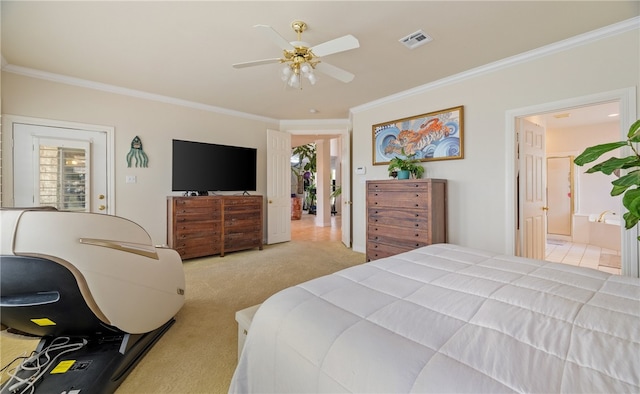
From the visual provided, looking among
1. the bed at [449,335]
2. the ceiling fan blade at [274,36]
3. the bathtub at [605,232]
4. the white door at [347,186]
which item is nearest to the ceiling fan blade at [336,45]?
the ceiling fan blade at [274,36]

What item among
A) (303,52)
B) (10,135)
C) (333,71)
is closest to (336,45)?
(303,52)

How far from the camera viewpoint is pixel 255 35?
94.0 inches

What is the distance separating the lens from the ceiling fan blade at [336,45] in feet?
6.22

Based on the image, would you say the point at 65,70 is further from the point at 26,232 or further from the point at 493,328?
the point at 493,328

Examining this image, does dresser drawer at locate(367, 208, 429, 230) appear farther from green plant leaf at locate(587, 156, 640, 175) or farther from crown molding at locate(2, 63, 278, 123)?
crown molding at locate(2, 63, 278, 123)

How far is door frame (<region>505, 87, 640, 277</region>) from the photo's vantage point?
2.26 metres

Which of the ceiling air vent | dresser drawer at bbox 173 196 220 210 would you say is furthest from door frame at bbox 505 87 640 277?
dresser drawer at bbox 173 196 220 210

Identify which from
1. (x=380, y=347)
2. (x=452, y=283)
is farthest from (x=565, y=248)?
(x=380, y=347)

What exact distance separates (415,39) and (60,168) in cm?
447

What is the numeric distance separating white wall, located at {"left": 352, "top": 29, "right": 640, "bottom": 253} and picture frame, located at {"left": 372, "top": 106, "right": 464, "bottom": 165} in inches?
3.4

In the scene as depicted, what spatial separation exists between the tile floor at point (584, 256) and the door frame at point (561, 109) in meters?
1.70

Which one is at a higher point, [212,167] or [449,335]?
[212,167]

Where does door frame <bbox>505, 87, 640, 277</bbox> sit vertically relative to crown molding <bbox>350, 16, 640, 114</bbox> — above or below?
below

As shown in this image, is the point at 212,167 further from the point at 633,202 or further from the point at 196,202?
the point at 633,202
